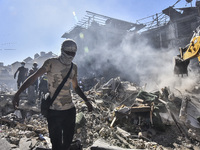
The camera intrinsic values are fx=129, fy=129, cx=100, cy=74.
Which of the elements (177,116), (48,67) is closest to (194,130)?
(177,116)

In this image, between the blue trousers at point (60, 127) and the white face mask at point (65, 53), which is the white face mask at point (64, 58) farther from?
the blue trousers at point (60, 127)

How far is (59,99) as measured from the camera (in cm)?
187

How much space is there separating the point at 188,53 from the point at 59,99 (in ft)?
12.5

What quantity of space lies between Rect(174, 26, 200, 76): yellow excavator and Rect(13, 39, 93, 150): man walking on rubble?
3084 millimetres

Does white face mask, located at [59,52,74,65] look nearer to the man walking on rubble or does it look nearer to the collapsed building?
the man walking on rubble

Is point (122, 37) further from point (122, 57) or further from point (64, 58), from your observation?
point (64, 58)

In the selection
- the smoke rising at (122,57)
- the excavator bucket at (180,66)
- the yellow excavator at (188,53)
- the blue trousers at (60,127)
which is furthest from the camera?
the smoke rising at (122,57)

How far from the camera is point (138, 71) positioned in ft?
46.0

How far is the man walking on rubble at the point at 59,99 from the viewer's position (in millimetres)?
1822

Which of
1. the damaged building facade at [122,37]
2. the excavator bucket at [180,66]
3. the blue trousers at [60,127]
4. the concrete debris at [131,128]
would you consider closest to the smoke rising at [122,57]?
the damaged building facade at [122,37]

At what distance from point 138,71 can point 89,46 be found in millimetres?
8971

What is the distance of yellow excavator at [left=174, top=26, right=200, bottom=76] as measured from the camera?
3209mm

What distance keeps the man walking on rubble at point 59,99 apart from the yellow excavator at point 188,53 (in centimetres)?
308

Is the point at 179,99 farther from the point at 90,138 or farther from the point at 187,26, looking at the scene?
the point at 187,26
